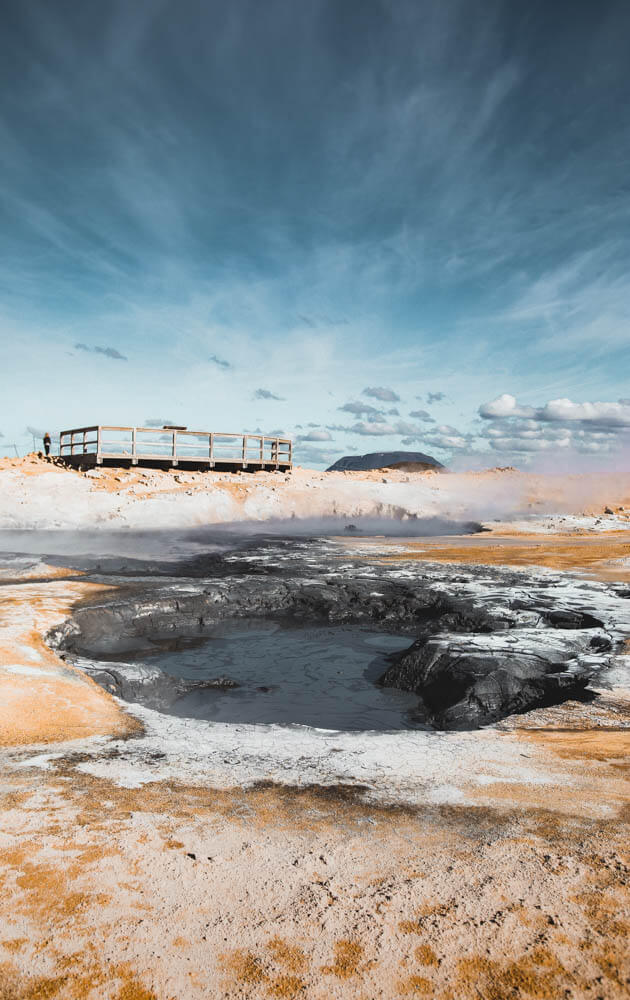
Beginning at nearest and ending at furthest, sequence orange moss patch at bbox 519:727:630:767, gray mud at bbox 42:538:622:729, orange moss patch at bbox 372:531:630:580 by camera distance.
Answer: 1. orange moss patch at bbox 519:727:630:767
2. gray mud at bbox 42:538:622:729
3. orange moss patch at bbox 372:531:630:580

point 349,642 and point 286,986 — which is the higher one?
point 286,986

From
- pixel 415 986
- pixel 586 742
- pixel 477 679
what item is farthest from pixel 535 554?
pixel 415 986

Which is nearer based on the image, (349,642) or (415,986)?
(415,986)

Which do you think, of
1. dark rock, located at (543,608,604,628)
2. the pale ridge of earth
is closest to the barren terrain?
dark rock, located at (543,608,604,628)

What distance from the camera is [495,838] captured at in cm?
225

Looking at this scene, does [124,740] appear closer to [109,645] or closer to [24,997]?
[24,997]

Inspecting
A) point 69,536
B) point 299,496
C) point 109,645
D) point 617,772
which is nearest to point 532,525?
point 299,496

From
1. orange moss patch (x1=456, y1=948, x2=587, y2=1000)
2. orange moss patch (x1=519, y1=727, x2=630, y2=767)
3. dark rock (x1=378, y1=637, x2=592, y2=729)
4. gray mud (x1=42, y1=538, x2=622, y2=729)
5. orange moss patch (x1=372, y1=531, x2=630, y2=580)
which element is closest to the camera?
orange moss patch (x1=456, y1=948, x2=587, y2=1000)

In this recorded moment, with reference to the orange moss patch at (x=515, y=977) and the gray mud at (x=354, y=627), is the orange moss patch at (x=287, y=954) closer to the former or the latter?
the orange moss patch at (x=515, y=977)

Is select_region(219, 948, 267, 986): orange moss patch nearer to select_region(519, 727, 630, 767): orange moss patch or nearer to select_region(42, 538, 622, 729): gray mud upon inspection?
select_region(519, 727, 630, 767): orange moss patch

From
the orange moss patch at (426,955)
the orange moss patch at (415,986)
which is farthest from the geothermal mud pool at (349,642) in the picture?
the orange moss patch at (415,986)

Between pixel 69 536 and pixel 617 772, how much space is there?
1571cm

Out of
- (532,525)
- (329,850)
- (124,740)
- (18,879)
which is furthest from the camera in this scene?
(532,525)

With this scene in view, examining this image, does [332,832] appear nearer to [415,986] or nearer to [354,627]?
[415,986]
